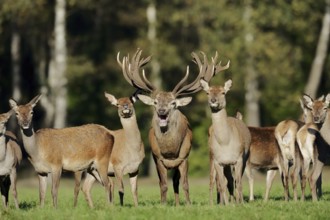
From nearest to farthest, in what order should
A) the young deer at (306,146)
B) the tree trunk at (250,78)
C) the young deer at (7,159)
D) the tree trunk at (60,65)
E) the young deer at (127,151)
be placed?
the young deer at (7,159)
the young deer at (127,151)
the young deer at (306,146)
the tree trunk at (60,65)
the tree trunk at (250,78)

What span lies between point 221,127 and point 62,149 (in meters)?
2.76

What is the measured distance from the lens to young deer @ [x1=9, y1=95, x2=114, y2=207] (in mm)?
18391

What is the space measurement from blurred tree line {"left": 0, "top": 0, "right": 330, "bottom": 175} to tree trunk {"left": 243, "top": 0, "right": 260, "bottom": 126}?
0.11ft

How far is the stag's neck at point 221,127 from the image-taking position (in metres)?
18.2

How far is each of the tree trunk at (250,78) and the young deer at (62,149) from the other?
704 inches

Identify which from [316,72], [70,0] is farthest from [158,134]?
[316,72]

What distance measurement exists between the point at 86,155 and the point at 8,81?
2601 cm

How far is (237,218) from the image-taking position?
16.0 m

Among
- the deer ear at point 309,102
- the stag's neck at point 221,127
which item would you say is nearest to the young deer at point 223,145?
the stag's neck at point 221,127

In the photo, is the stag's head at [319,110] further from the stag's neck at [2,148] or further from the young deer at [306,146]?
the stag's neck at [2,148]

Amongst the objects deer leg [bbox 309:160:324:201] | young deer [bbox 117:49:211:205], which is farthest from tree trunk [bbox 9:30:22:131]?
deer leg [bbox 309:160:324:201]

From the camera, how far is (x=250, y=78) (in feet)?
122

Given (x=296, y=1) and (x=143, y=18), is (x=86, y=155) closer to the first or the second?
(x=296, y=1)

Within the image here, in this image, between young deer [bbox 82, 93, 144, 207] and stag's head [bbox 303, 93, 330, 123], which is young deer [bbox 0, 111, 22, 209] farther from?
stag's head [bbox 303, 93, 330, 123]
